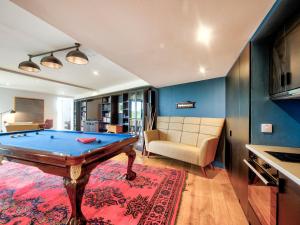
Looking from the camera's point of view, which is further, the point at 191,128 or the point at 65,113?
the point at 65,113

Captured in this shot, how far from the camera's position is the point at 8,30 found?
201 centimetres

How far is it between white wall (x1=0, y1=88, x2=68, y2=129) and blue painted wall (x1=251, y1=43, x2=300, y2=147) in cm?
874

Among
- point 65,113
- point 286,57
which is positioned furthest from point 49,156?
point 65,113

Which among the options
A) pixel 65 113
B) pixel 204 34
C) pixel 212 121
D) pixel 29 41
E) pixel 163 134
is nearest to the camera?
pixel 204 34

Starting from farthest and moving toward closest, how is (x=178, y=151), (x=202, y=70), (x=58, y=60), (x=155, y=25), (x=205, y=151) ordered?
(x=178, y=151)
(x=202, y=70)
(x=205, y=151)
(x=58, y=60)
(x=155, y=25)

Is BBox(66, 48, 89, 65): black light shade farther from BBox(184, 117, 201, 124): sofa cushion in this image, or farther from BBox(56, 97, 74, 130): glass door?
BBox(56, 97, 74, 130): glass door

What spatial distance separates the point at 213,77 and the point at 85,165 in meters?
3.27

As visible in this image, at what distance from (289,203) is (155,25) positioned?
6.03 feet

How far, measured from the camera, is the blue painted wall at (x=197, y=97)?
323cm

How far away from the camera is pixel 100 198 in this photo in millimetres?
1851

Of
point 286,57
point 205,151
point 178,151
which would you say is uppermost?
point 286,57

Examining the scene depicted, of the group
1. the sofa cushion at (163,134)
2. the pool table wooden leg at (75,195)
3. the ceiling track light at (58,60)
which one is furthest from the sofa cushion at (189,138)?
the ceiling track light at (58,60)

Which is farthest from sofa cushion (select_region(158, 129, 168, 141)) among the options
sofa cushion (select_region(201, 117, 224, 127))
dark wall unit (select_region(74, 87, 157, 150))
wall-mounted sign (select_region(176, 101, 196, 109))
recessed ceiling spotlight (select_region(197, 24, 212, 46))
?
recessed ceiling spotlight (select_region(197, 24, 212, 46))

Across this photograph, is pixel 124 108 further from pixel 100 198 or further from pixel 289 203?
pixel 289 203
